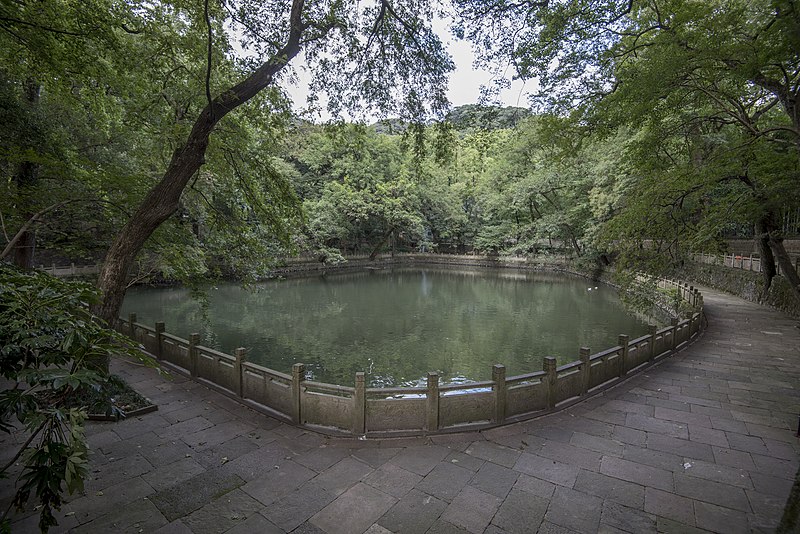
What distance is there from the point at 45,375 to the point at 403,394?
4.59 m

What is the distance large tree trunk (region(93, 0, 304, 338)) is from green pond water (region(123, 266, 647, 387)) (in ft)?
9.09

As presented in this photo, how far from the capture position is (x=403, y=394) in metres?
5.97

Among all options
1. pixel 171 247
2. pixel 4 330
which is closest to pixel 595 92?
pixel 171 247

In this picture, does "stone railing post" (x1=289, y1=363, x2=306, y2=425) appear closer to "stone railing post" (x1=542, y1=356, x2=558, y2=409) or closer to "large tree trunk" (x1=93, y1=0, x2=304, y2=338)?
"large tree trunk" (x1=93, y1=0, x2=304, y2=338)

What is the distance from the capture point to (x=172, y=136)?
22.4ft

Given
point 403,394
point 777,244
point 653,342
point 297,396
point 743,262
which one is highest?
point 777,244

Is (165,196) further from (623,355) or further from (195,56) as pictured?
(623,355)

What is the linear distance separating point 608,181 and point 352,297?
53.8 ft

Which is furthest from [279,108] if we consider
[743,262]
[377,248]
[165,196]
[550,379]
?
[377,248]

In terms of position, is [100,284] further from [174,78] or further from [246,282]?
[174,78]

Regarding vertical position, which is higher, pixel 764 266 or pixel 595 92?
pixel 595 92

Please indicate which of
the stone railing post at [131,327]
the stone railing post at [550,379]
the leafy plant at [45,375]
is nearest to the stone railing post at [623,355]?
the stone railing post at [550,379]

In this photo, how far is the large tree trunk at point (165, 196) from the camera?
5.59m

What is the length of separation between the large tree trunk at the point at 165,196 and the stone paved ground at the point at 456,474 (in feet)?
6.50
